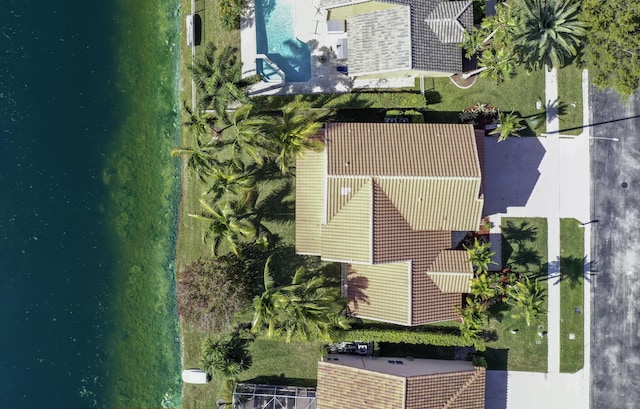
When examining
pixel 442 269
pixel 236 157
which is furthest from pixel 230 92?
pixel 442 269

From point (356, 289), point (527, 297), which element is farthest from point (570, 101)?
point (356, 289)

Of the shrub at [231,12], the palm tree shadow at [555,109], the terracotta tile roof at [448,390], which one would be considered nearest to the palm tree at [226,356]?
the terracotta tile roof at [448,390]

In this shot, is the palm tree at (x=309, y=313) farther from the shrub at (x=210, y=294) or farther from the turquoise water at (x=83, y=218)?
the turquoise water at (x=83, y=218)

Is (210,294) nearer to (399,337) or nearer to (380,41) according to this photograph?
(399,337)

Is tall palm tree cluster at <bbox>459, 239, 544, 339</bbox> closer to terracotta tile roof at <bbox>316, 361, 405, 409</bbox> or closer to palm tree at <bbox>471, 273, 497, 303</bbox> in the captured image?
palm tree at <bbox>471, 273, 497, 303</bbox>

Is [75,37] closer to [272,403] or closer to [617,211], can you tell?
[272,403]

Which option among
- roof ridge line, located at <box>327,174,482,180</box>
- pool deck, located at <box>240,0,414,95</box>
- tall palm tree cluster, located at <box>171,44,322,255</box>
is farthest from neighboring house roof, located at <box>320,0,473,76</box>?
roof ridge line, located at <box>327,174,482,180</box>
